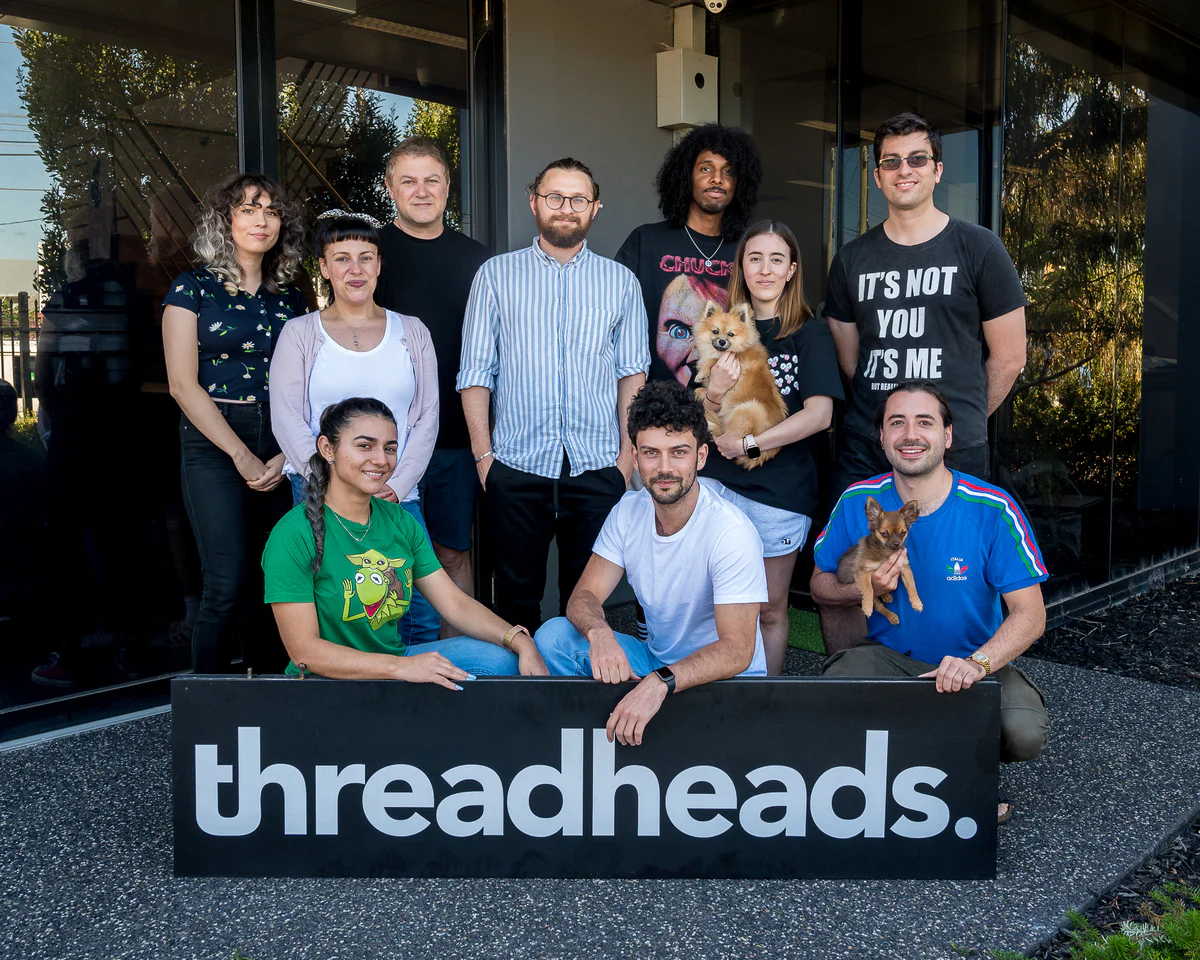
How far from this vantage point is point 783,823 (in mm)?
2549

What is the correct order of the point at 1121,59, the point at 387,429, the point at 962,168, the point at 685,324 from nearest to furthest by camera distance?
the point at 387,429
the point at 685,324
the point at 962,168
the point at 1121,59

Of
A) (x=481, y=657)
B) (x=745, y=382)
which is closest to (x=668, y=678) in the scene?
(x=481, y=657)

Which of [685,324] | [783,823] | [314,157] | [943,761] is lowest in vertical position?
[783,823]

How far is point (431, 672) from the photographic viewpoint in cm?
249

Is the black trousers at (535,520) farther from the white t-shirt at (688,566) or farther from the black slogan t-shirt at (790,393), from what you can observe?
the white t-shirt at (688,566)

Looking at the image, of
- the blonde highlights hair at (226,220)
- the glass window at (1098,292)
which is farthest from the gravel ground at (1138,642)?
the blonde highlights hair at (226,220)

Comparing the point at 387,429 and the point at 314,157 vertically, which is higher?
the point at 314,157

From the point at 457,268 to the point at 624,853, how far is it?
7.02 feet

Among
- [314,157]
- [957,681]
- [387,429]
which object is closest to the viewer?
[957,681]

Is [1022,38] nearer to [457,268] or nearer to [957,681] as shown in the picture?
[457,268]

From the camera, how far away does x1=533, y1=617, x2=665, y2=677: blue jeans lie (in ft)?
9.52

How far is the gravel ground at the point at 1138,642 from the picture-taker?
15.4ft

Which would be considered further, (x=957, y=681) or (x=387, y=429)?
(x=387, y=429)

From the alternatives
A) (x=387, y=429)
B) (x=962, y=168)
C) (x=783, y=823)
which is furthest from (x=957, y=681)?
(x=962, y=168)
